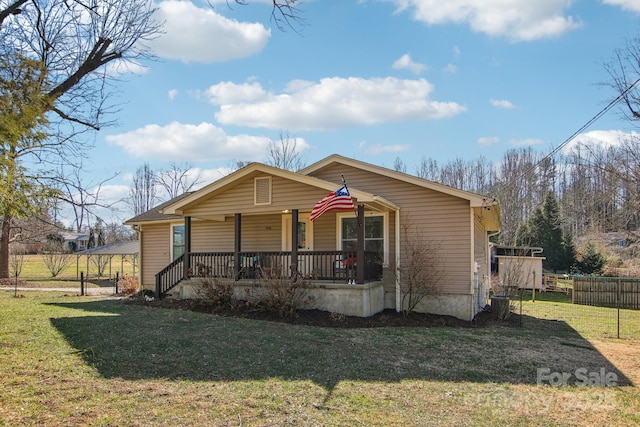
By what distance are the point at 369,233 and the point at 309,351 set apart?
5.67 m

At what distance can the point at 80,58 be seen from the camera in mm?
8805

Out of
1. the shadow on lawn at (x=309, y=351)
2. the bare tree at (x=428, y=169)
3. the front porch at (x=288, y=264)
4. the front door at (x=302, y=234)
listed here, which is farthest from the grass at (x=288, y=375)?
the bare tree at (x=428, y=169)

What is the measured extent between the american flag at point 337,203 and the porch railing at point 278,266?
4.75 feet

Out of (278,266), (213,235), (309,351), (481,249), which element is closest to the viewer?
(309,351)

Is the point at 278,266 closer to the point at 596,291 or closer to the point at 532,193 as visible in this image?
the point at 596,291

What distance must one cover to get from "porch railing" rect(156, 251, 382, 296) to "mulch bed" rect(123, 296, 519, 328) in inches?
36.5

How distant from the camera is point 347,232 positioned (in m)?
12.7

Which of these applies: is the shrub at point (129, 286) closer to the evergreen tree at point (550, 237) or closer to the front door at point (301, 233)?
the front door at point (301, 233)

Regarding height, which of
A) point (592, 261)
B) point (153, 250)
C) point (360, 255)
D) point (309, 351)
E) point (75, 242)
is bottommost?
point (309, 351)

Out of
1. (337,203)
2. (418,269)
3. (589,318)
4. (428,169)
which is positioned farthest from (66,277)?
(428,169)

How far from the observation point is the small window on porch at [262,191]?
1202 cm

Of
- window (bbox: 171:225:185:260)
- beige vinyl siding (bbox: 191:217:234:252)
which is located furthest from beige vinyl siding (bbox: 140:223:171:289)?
beige vinyl siding (bbox: 191:217:234:252)

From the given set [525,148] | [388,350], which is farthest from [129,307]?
[525,148]

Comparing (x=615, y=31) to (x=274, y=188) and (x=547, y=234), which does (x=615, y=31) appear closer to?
(x=274, y=188)
